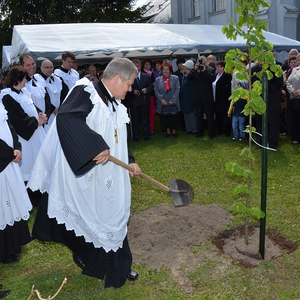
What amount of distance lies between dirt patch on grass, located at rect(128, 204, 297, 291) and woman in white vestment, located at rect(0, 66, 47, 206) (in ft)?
6.50

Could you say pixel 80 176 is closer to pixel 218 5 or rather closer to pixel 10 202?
pixel 10 202

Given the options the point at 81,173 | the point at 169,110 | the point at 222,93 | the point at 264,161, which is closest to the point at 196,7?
the point at 169,110

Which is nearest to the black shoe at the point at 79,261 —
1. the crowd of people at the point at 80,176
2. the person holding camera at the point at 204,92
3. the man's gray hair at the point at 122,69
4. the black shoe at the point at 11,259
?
the crowd of people at the point at 80,176

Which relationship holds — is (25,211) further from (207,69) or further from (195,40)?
(195,40)

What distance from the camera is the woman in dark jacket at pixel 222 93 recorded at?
31.3 feet

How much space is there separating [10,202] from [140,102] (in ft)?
21.7

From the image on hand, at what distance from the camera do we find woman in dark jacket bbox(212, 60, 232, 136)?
9.54m

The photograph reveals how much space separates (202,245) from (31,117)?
3117mm

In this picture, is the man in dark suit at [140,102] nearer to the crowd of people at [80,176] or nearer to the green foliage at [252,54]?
the crowd of people at [80,176]

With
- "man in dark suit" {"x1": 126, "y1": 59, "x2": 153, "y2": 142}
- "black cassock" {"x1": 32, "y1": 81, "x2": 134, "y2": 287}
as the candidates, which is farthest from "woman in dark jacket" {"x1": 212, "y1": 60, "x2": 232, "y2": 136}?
"black cassock" {"x1": 32, "y1": 81, "x2": 134, "y2": 287}

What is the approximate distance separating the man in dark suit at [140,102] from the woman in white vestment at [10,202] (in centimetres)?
622

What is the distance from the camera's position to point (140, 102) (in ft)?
33.9

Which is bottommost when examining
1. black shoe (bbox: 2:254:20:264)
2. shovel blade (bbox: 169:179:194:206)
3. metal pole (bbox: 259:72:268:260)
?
black shoe (bbox: 2:254:20:264)

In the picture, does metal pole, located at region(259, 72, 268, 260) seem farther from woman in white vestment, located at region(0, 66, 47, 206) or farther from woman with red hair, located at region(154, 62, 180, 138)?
woman with red hair, located at region(154, 62, 180, 138)
